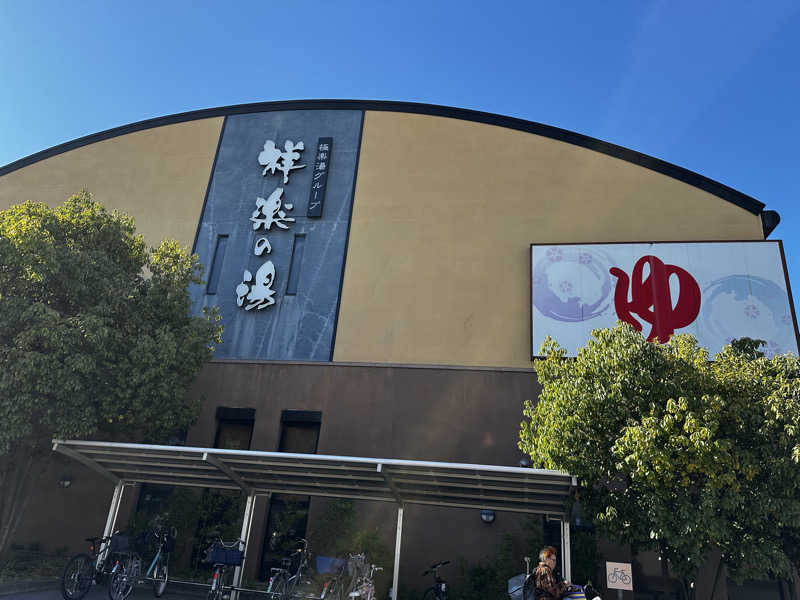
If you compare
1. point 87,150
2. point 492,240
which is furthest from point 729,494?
point 87,150

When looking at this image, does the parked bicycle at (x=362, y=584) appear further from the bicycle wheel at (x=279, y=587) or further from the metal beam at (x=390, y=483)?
the metal beam at (x=390, y=483)

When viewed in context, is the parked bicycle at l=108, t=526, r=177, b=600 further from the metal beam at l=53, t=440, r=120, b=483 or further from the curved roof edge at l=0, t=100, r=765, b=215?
the curved roof edge at l=0, t=100, r=765, b=215

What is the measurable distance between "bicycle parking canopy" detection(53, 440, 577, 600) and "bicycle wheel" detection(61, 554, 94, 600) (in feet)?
5.20

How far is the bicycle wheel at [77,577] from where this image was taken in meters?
10.5

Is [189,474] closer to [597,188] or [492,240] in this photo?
[492,240]

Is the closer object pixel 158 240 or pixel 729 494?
pixel 729 494

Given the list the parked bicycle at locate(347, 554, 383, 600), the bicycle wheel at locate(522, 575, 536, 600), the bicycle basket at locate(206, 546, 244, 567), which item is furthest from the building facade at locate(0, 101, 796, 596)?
the bicycle wheel at locate(522, 575, 536, 600)

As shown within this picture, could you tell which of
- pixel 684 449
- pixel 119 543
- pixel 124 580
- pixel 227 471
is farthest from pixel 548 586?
pixel 119 543

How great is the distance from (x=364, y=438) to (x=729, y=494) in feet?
29.6

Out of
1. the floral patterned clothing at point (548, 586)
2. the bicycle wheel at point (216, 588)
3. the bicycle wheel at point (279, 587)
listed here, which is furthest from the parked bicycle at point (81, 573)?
the floral patterned clothing at point (548, 586)

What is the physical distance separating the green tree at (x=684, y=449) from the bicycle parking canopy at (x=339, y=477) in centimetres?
83

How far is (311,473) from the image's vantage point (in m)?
11.6

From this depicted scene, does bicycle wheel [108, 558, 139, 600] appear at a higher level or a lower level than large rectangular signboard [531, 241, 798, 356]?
lower

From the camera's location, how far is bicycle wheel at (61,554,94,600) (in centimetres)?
1046
